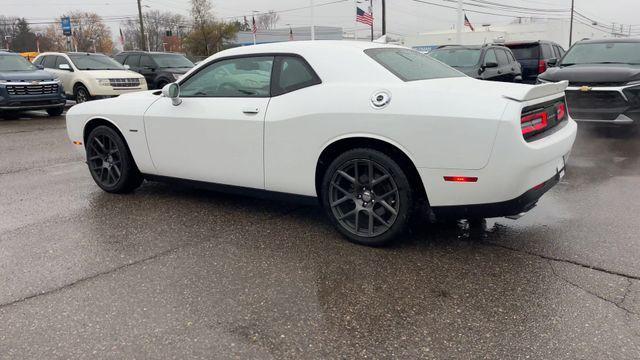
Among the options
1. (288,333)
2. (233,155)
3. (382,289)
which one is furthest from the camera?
(233,155)

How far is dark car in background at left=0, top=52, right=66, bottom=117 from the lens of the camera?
1244 centimetres

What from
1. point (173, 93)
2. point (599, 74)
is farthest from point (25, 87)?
point (599, 74)

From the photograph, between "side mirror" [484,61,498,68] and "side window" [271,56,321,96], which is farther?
"side mirror" [484,61,498,68]

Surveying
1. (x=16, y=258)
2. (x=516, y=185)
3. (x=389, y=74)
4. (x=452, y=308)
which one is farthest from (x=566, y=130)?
(x=16, y=258)

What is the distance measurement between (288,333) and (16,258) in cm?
239

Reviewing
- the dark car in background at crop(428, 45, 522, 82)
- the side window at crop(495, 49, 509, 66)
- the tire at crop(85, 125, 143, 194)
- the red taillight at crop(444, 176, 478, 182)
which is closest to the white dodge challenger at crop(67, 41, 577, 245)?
the red taillight at crop(444, 176, 478, 182)

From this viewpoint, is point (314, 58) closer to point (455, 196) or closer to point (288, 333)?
point (455, 196)

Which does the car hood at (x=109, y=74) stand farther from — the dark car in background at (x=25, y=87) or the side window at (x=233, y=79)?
the side window at (x=233, y=79)

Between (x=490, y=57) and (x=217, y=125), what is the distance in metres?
8.65

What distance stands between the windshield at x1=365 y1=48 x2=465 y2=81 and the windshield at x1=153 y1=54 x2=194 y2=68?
1395cm

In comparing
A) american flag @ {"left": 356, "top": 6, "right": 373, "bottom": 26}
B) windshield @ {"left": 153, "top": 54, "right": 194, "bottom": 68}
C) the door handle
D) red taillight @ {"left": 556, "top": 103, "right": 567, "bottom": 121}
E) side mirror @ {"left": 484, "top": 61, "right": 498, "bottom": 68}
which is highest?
american flag @ {"left": 356, "top": 6, "right": 373, "bottom": 26}

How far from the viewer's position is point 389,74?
392cm

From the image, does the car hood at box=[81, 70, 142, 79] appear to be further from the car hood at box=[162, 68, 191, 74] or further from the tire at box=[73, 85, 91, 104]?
the car hood at box=[162, 68, 191, 74]

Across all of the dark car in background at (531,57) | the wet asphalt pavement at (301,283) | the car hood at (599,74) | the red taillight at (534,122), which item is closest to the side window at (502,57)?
the dark car in background at (531,57)
